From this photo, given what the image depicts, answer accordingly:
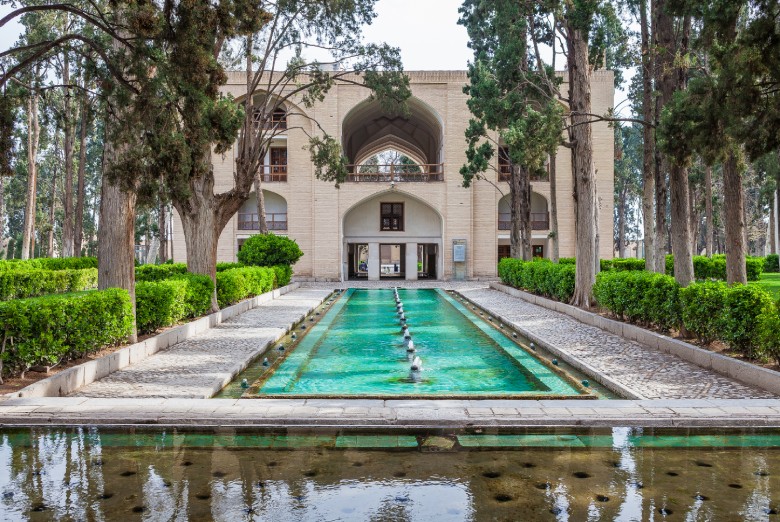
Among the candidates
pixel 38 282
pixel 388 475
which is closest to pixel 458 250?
pixel 38 282

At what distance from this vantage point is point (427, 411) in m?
5.77

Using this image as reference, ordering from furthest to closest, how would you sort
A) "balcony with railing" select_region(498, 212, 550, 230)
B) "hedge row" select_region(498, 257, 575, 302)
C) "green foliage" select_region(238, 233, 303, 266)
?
"balcony with railing" select_region(498, 212, 550, 230) → "green foliage" select_region(238, 233, 303, 266) → "hedge row" select_region(498, 257, 575, 302)

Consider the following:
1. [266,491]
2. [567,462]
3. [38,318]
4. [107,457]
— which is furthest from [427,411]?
[38,318]

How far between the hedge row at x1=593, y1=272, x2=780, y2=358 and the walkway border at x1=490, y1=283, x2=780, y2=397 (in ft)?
0.89

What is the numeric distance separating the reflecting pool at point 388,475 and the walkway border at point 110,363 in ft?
3.87

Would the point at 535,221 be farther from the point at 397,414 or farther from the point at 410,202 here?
the point at 397,414

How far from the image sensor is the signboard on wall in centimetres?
3112

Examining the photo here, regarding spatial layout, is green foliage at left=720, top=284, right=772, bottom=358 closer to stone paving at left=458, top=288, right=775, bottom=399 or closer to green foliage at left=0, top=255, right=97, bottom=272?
stone paving at left=458, top=288, right=775, bottom=399

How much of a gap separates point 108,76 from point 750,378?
8.57 metres

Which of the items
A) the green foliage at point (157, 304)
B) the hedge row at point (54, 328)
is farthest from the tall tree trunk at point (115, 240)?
the hedge row at point (54, 328)

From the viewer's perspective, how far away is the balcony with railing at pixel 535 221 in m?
32.3

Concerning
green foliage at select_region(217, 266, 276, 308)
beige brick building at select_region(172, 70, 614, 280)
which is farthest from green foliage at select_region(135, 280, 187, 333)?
beige brick building at select_region(172, 70, 614, 280)

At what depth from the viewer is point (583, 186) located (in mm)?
15289

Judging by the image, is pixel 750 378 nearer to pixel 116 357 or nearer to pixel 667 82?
pixel 116 357
